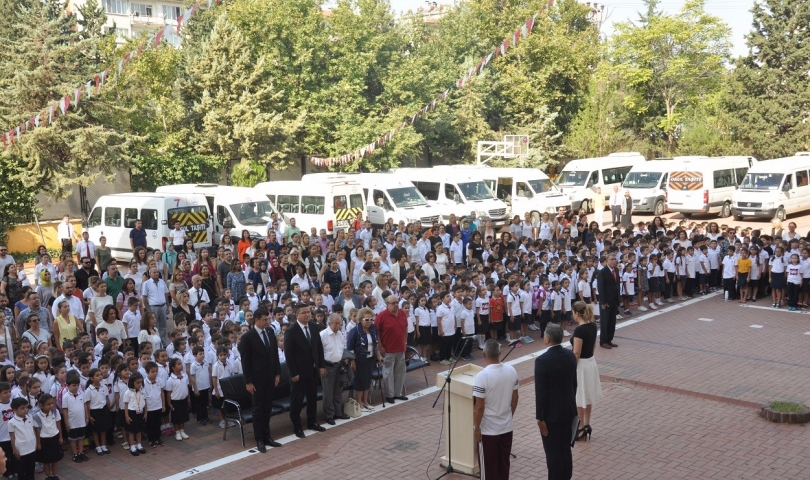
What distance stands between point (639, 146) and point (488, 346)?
40.2 metres

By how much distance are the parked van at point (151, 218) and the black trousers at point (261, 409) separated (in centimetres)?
1172

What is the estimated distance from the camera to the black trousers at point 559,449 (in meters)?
8.00

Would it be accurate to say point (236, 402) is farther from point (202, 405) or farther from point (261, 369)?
point (202, 405)

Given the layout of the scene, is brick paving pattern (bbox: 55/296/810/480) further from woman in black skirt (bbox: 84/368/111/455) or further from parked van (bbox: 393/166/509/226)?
parked van (bbox: 393/166/509/226)

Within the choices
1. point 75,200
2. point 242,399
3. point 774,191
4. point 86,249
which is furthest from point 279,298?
point 774,191

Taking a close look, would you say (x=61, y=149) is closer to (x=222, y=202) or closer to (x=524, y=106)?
(x=222, y=202)

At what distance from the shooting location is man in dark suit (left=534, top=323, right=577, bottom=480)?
794 centimetres

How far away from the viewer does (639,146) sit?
45750 mm

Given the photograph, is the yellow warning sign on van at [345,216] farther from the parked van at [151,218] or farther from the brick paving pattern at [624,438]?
the brick paving pattern at [624,438]

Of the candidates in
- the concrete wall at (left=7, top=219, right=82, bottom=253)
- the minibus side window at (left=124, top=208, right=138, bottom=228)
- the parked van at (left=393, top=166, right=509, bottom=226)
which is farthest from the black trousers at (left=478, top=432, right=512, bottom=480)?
the concrete wall at (left=7, top=219, right=82, bottom=253)

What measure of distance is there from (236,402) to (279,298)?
432cm

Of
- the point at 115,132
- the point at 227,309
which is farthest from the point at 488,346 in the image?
the point at 115,132

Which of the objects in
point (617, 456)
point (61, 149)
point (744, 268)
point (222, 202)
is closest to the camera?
point (617, 456)

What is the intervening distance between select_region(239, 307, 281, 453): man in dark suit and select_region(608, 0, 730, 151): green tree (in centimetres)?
3818
